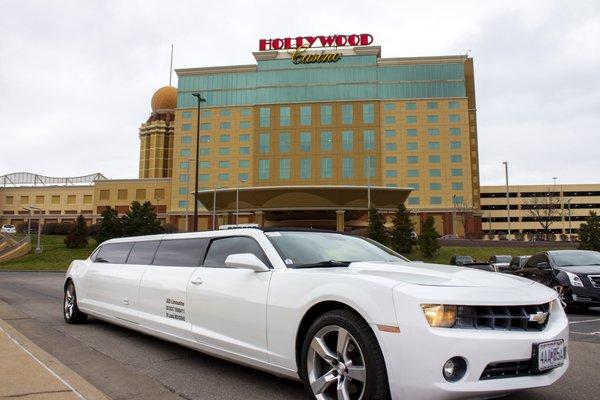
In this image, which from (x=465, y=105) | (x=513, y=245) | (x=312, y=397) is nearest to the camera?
(x=312, y=397)

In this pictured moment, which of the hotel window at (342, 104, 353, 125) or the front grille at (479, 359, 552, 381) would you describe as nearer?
the front grille at (479, 359, 552, 381)

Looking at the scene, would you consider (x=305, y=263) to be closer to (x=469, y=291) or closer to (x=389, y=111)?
(x=469, y=291)

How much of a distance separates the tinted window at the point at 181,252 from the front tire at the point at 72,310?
300 cm

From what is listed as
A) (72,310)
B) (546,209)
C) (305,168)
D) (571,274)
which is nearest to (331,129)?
(305,168)

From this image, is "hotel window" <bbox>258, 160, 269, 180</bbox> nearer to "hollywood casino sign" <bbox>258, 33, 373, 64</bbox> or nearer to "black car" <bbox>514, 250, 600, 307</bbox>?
"hollywood casino sign" <bbox>258, 33, 373, 64</bbox>

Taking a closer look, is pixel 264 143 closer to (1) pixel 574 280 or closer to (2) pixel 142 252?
(1) pixel 574 280

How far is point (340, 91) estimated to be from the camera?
83.4 metres

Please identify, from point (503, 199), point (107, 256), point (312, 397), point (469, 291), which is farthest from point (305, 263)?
point (503, 199)

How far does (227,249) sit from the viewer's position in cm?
538

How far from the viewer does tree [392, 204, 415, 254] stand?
4166 centimetres

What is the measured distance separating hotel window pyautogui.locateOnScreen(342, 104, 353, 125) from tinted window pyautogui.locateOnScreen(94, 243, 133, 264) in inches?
3014

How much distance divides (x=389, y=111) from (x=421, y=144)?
7.59 m

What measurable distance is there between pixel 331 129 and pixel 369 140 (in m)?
6.54

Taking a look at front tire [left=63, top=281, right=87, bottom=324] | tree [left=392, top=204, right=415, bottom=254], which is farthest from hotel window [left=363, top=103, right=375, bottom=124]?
front tire [left=63, top=281, right=87, bottom=324]
